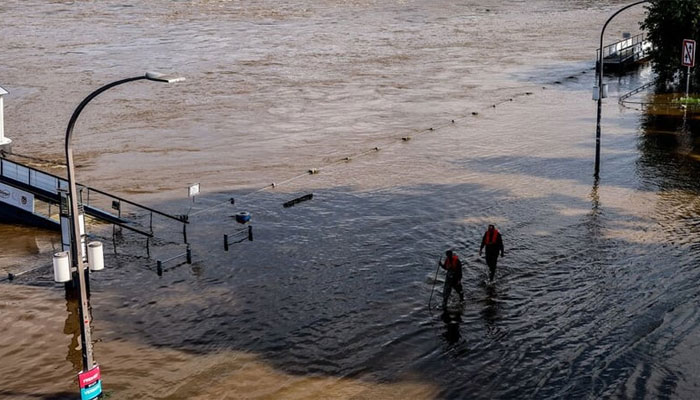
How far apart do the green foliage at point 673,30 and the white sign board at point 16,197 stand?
31.4 meters

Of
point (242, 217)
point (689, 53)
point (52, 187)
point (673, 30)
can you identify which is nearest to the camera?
point (242, 217)

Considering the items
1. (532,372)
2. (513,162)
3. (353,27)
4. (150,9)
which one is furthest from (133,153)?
(150,9)

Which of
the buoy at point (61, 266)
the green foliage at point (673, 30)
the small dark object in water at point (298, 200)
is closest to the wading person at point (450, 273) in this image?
the buoy at point (61, 266)

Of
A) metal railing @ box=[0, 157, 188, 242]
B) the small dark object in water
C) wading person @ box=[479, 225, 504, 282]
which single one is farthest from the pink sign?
the small dark object in water

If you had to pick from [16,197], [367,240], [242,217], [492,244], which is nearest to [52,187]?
[16,197]

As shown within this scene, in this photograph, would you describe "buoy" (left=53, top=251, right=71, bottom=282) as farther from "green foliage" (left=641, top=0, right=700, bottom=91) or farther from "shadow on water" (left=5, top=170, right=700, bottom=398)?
"green foliage" (left=641, top=0, right=700, bottom=91)

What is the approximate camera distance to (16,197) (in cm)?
2567

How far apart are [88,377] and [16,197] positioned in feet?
42.0

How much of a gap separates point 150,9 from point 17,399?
82356mm

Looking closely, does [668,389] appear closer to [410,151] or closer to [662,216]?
[662,216]

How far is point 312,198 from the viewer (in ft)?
90.8

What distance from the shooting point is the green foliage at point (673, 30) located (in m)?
43.8

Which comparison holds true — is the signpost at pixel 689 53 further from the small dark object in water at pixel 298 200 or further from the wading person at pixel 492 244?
the wading person at pixel 492 244

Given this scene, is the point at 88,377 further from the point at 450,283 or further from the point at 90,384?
the point at 450,283
